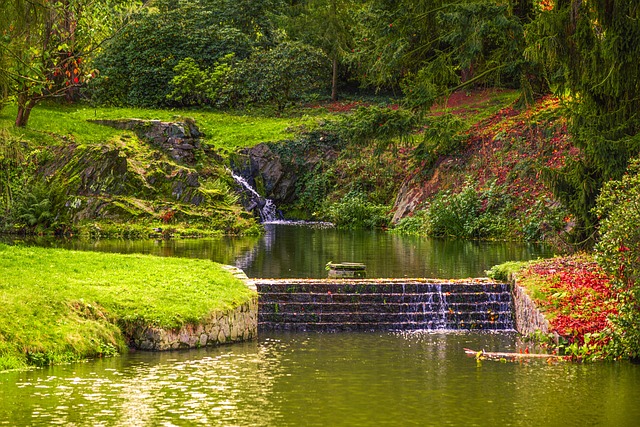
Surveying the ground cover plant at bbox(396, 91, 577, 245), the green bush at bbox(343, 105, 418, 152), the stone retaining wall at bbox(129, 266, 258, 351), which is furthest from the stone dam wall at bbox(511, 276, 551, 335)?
the green bush at bbox(343, 105, 418, 152)

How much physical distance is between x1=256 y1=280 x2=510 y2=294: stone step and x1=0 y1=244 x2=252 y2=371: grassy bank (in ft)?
3.36

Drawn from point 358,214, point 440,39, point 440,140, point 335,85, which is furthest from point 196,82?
point 440,39

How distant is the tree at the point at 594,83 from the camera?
21.0 meters

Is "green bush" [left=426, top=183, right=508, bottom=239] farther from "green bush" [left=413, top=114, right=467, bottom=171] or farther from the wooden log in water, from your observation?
the wooden log in water

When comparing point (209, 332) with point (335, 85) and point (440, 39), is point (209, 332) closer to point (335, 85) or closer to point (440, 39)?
point (440, 39)

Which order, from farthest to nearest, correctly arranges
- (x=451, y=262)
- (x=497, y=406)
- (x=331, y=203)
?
(x=331, y=203), (x=451, y=262), (x=497, y=406)

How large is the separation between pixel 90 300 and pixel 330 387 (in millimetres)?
4757

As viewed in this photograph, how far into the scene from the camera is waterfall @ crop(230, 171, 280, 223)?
4316cm

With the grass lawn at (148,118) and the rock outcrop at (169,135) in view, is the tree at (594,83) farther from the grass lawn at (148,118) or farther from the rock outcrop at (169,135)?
the grass lawn at (148,118)

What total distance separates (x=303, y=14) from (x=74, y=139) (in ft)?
68.4

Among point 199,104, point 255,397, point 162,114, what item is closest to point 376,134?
point 162,114

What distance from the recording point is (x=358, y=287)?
63.3 feet

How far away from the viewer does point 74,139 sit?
3956 centimetres

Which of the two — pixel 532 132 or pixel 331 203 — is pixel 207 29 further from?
pixel 532 132
